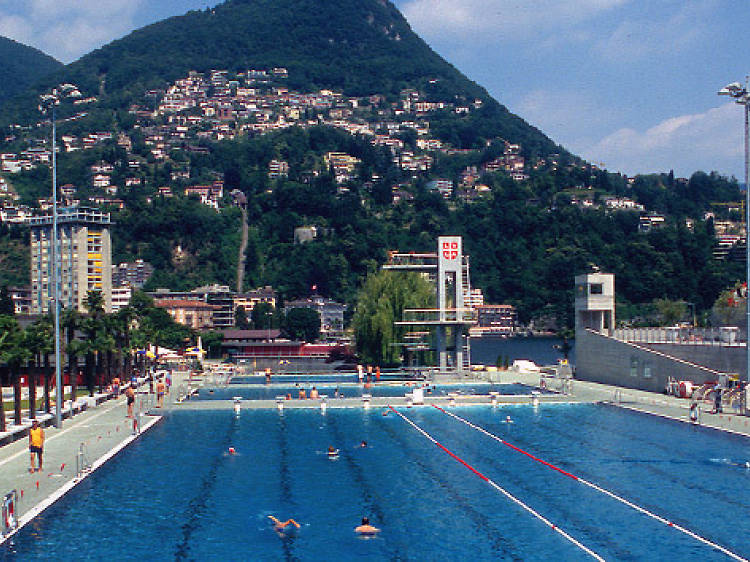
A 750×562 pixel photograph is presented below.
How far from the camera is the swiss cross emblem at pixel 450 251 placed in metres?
65.8

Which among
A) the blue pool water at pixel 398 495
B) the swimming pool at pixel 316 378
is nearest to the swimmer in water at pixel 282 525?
the blue pool water at pixel 398 495

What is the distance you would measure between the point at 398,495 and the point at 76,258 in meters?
159

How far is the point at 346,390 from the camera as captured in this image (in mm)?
56906

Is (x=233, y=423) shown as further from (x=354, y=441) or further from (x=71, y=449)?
(x=71, y=449)

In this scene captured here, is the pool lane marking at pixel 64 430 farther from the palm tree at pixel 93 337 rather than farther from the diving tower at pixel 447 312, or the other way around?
the diving tower at pixel 447 312

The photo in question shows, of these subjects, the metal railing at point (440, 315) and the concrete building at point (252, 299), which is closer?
the metal railing at point (440, 315)

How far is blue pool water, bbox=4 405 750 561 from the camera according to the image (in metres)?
19.6

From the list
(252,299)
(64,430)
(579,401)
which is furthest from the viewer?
(252,299)

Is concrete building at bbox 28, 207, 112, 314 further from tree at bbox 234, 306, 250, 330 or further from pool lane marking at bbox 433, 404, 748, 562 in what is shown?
pool lane marking at bbox 433, 404, 748, 562

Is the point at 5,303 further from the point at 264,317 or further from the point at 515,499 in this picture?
the point at 515,499

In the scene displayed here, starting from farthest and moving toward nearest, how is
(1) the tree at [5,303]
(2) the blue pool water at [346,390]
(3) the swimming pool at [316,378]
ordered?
(1) the tree at [5,303] → (3) the swimming pool at [316,378] → (2) the blue pool water at [346,390]

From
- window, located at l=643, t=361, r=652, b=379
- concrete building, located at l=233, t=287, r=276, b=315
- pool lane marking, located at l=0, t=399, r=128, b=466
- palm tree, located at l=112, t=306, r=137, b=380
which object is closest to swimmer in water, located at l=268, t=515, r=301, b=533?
pool lane marking, located at l=0, t=399, r=128, b=466

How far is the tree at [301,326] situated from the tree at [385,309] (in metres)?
69.0

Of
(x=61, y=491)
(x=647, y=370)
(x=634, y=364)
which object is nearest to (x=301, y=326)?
(x=634, y=364)
